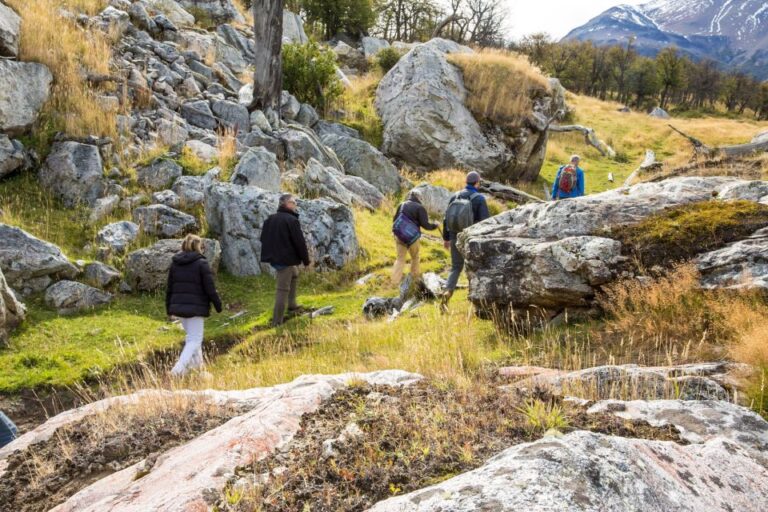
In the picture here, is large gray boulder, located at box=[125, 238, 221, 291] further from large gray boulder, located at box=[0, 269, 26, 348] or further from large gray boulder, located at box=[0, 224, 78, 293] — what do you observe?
large gray boulder, located at box=[0, 269, 26, 348]

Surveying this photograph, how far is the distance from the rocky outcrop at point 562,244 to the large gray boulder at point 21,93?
41.7 feet

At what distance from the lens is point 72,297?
1023 cm

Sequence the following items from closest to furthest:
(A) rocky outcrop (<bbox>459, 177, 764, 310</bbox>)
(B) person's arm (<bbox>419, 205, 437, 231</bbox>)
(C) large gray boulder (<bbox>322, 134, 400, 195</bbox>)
→ (A) rocky outcrop (<bbox>459, 177, 764, 310</bbox>) → (B) person's arm (<bbox>419, 205, 437, 231</bbox>) → (C) large gray boulder (<bbox>322, 134, 400, 195</bbox>)

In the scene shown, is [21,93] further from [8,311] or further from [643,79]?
[643,79]

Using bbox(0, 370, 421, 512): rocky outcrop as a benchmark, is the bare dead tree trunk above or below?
above

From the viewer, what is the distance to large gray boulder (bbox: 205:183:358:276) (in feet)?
41.7

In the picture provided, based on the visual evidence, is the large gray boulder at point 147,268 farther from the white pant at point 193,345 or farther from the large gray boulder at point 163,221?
the white pant at point 193,345

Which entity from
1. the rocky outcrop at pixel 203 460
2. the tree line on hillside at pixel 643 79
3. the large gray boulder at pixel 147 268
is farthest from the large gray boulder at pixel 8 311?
the tree line on hillside at pixel 643 79

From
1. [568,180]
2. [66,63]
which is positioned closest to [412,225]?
[568,180]

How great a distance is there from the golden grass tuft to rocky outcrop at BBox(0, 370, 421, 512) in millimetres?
22167

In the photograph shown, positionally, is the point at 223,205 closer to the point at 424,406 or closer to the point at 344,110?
the point at 424,406

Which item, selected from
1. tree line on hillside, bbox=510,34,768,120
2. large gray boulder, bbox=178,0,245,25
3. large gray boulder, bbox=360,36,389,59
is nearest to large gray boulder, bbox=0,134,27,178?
large gray boulder, bbox=178,0,245,25

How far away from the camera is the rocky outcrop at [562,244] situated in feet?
23.0

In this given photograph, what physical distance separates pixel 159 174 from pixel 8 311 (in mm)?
6060
